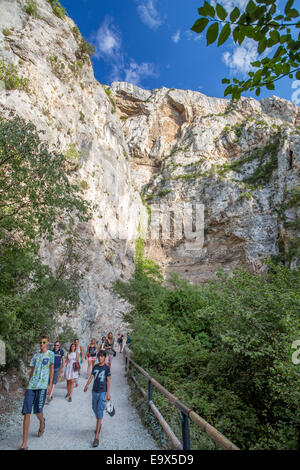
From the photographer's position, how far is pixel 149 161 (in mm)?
39844

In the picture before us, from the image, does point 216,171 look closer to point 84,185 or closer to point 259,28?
point 84,185

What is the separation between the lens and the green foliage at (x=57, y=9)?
65.1ft

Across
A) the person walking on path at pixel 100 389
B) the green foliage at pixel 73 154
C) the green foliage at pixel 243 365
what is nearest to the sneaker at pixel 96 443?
the person walking on path at pixel 100 389

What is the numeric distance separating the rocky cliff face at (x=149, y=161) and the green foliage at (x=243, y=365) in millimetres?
7793

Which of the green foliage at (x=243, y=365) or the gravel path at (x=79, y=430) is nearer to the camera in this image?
the gravel path at (x=79, y=430)

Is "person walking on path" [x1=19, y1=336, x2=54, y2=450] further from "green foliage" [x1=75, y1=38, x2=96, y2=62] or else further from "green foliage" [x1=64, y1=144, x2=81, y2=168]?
"green foliage" [x1=75, y1=38, x2=96, y2=62]

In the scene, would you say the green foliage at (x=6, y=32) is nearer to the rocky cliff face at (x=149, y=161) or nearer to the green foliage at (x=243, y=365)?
the rocky cliff face at (x=149, y=161)

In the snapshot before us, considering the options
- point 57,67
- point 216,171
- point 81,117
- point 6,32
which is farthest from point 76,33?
point 216,171

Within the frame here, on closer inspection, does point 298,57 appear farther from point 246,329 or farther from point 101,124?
point 101,124

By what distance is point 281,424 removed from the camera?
12.8 ft

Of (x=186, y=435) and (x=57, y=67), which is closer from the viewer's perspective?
(x=186, y=435)

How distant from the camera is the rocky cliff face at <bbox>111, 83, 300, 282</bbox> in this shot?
27359mm

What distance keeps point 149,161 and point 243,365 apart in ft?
124

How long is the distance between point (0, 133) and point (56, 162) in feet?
4.27
